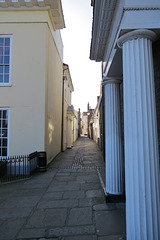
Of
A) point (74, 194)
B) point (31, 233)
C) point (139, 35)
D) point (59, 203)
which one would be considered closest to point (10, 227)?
point (31, 233)

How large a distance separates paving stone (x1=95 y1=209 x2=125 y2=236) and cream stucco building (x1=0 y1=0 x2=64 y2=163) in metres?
4.66

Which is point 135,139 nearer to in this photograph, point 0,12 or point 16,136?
point 16,136

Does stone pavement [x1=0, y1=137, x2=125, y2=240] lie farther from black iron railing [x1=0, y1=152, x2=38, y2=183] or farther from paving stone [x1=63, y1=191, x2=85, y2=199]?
black iron railing [x1=0, y1=152, x2=38, y2=183]

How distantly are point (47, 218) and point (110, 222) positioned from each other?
4.27ft

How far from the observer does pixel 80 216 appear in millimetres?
3117

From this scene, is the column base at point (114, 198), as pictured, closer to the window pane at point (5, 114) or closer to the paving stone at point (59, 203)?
the paving stone at point (59, 203)

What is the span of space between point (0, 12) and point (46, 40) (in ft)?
8.69

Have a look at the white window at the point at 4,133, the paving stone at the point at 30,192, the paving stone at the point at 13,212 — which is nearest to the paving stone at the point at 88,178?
the paving stone at the point at 30,192

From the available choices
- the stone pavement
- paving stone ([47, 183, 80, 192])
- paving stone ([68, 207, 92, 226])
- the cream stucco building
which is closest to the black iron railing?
Answer: the cream stucco building

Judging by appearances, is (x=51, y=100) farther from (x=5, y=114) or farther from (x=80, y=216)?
(x=80, y=216)

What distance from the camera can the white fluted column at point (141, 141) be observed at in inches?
73.6

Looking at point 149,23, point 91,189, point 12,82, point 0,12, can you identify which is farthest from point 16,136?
point 149,23

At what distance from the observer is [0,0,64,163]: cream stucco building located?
7.07 meters

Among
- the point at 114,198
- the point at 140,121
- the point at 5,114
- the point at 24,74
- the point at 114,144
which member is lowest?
the point at 114,198
